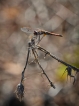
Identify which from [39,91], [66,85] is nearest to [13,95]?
[39,91]

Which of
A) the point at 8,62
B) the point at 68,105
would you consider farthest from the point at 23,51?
the point at 68,105

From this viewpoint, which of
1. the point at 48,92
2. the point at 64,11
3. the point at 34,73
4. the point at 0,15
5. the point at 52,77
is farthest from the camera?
the point at 0,15

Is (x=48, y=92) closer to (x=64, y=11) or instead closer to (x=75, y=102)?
(x=75, y=102)

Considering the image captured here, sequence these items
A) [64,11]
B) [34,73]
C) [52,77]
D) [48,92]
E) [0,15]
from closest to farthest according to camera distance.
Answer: [48,92], [52,77], [34,73], [64,11], [0,15]

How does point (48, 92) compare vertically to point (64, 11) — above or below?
below

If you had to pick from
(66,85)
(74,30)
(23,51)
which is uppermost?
(74,30)

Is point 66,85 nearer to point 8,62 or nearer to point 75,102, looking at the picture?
point 75,102

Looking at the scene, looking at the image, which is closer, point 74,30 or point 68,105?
point 68,105
